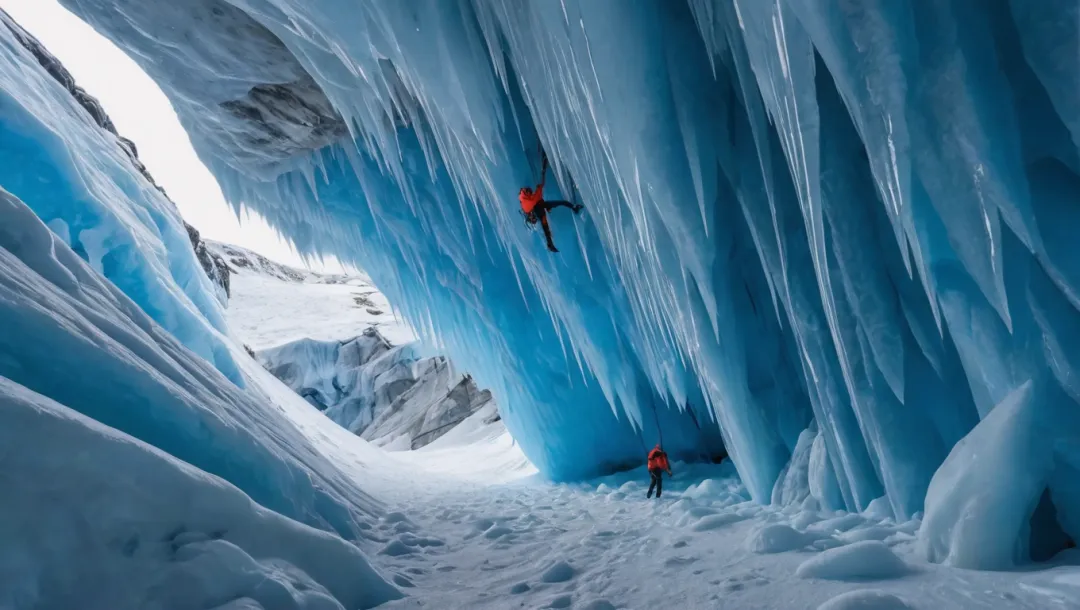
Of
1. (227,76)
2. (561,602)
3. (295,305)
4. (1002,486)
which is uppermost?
(295,305)

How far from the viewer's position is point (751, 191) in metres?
3.38

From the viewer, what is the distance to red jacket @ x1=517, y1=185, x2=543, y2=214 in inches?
201

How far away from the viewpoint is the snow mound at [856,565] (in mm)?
1933

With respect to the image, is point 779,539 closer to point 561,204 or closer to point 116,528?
point 116,528

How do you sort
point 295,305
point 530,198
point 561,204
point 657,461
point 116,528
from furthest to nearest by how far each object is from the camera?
point 295,305
point 561,204
point 530,198
point 657,461
point 116,528

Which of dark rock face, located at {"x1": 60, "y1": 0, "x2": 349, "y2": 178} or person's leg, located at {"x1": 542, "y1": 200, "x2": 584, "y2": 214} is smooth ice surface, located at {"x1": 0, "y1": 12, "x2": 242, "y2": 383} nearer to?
dark rock face, located at {"x1": 60, "y1": 0, "x2": 349, "y2": 178}

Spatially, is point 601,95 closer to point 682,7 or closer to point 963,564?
point 682,7

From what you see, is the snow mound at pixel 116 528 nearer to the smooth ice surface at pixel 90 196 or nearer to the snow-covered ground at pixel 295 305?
the smooth ice surface at pixel 90 196

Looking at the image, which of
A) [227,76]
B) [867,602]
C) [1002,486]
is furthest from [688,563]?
[227,76]

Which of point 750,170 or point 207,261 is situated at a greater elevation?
point 207,261

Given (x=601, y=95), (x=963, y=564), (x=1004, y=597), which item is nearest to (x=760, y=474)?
(x=963, y=564)

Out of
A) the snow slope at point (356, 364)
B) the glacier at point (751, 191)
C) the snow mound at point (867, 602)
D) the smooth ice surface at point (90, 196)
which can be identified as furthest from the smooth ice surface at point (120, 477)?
the snow slope at point (356, 364)

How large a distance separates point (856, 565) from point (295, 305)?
32749 mm

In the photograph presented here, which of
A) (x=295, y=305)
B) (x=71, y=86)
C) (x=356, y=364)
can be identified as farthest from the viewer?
(x=295, y=305)
